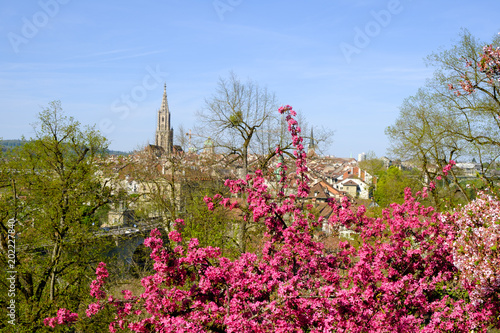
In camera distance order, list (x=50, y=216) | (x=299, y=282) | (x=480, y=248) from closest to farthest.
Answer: (x=480, y=248)
(x=299, y=282)
(x=50, y=216)

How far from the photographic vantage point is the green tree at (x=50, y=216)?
1370cm

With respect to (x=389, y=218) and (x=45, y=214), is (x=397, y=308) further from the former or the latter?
(x=45, y=214)

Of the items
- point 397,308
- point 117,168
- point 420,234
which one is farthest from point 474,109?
point 117,168

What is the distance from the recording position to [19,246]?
14.0 m

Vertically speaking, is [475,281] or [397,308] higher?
[475,281]

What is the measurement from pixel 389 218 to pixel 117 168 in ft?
41.9

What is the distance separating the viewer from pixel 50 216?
14.5 m

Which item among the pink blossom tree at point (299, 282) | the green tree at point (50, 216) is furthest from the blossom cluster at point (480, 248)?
the green tree at point (50, 216)

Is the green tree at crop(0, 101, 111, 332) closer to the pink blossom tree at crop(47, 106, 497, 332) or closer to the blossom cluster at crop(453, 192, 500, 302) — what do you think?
the pink blossom tree at crop(47, 106, 497, 332)

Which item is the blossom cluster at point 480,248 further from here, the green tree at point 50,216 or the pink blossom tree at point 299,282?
the green tree at point 50,216

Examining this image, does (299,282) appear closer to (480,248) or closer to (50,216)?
(480,248)

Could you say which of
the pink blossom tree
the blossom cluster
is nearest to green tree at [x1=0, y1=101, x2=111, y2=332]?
the pink blossom tree

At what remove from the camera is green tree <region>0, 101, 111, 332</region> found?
45.0ft

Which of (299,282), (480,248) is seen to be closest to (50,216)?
(299,282)
